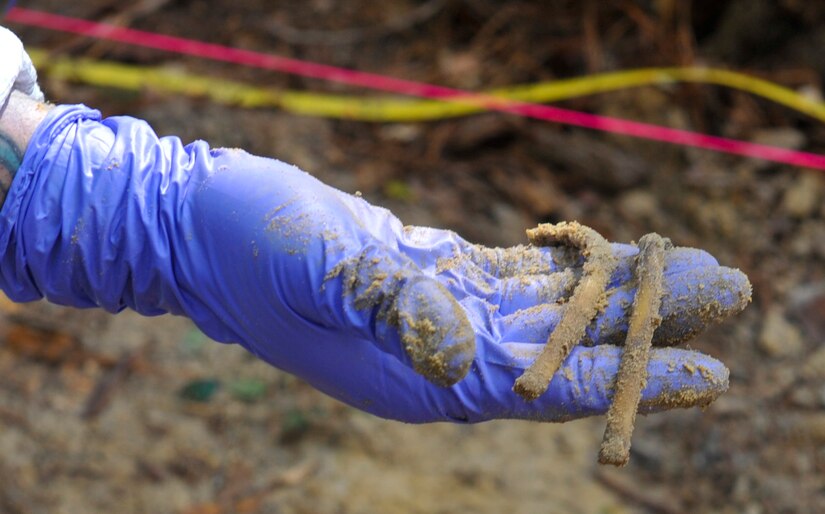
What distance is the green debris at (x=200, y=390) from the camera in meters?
3.41

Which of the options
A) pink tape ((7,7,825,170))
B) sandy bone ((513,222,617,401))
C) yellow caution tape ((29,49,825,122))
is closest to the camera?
sandy bone ((513,222,617,401))

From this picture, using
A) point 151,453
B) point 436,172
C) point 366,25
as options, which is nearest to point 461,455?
point 151,453

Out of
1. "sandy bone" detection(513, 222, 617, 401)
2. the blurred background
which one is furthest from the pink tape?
"sandy bone" detection(513, 222, 617, 401)

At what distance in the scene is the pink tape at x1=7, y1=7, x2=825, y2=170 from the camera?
4.02 metres

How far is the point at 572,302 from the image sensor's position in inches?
70.9

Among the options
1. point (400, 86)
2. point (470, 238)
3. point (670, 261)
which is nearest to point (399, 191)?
point (470, 238)

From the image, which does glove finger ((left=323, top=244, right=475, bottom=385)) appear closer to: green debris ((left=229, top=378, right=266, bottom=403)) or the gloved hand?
the gloved hand

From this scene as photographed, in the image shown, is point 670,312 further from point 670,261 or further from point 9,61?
point 9,61

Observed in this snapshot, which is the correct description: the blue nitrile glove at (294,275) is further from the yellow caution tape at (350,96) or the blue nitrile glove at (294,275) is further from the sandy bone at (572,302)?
the yellow caution tape at (350,96)

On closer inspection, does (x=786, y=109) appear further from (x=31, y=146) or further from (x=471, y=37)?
(x=31, y=146)

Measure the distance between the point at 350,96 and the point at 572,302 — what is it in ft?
9.26

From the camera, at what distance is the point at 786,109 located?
411 centimetres

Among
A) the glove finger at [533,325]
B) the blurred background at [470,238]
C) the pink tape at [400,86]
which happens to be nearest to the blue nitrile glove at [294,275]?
the glove finger at [533,325]

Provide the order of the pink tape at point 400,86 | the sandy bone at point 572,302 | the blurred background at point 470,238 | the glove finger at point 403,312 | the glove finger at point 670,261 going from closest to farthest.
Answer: the glove finger at point 403,312, the sandy bone at point 572,302, the glove finger at point 670,261, the blurred background at point 470,238, the pink tape at point 400,86
